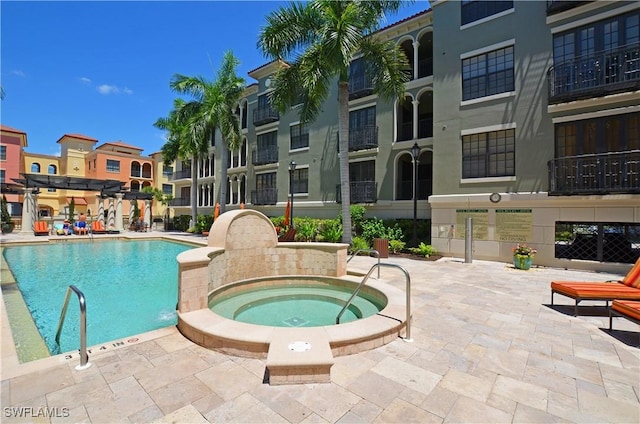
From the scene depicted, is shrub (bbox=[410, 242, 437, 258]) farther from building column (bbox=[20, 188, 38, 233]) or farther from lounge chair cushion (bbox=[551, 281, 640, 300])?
building column (bbox=[20, 188, 38, 233])

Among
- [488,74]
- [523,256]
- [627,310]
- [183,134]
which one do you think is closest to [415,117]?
[488,74]

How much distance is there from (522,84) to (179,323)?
16091 millimetres

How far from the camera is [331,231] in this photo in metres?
17.7

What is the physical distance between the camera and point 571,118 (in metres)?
12.1

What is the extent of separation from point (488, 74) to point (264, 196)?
60.5 ft

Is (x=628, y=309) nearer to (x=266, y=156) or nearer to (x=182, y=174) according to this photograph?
(x=266, y=156)

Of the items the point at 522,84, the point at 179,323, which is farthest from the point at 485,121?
the point at 179,323

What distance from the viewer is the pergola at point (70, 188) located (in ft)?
79.5

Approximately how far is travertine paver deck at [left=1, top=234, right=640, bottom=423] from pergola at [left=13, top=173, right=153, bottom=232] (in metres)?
28.5

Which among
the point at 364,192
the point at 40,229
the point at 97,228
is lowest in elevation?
the point at 97,228

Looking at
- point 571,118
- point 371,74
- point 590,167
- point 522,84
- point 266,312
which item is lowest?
point 266,312

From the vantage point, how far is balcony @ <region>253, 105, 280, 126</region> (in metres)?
26.1

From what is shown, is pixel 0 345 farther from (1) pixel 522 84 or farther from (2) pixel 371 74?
(1) pixel 522 84

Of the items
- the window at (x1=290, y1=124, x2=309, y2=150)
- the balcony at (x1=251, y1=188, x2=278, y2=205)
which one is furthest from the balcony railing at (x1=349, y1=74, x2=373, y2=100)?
the balcony at (x1=251, y1=188, x2=278, y2=205)
